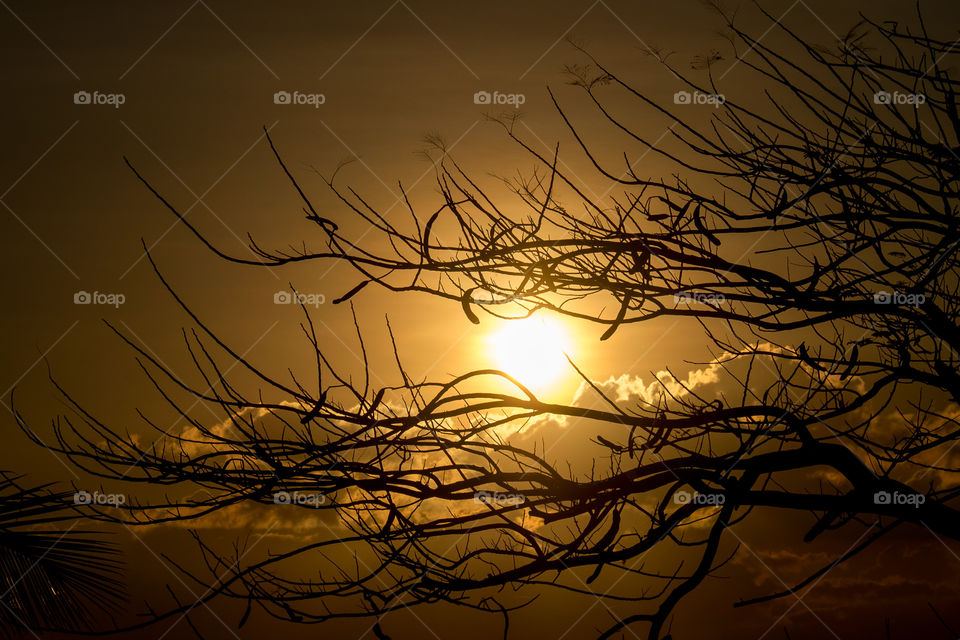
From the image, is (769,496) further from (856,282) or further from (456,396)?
(456,396)

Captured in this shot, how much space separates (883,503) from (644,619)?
1.37 metres

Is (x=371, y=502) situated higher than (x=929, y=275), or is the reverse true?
(x=929, y=275)

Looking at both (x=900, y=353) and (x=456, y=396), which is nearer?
(x=456, y=396)

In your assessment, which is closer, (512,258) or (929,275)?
(929,275)

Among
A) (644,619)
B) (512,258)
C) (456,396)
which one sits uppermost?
(512,258)

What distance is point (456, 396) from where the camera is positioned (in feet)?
13.2

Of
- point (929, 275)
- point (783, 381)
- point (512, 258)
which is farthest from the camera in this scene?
point (783, 381)

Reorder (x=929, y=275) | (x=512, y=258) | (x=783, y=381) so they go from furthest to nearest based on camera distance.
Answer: (x=783, y=381)
(x=512, y=258)
(x=929, y=275)

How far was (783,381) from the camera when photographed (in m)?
4.33

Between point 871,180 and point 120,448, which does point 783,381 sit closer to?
point 871,180

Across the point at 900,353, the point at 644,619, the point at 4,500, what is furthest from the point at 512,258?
the point at 4,500

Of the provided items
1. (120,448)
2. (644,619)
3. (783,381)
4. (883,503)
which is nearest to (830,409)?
(783,381)

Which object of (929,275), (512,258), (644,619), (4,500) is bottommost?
(644,619)

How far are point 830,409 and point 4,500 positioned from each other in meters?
4.63
